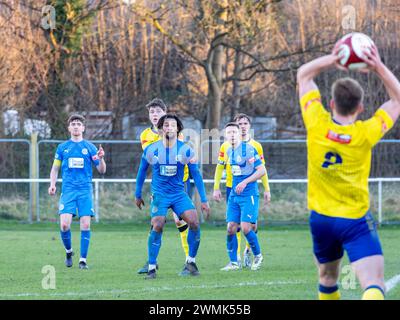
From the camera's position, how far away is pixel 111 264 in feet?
39.9

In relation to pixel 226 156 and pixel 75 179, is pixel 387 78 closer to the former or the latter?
pixel 226 156

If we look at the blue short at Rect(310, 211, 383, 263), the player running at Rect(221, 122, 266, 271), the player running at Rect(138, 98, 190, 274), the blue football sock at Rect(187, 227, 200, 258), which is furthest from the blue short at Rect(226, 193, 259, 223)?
the blue short at Rect(310, 211, 383, 263)

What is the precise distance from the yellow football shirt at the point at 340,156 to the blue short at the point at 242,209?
216 inches

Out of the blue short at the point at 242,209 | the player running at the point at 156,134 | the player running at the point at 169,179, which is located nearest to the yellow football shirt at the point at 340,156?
the player running at the point at 169,179

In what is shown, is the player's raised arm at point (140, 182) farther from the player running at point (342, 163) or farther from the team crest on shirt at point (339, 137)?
the team crest on shirt at point (339, 137)

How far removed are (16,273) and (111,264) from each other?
1.57m

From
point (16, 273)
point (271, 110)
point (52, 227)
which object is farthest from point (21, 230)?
point (271, 110)

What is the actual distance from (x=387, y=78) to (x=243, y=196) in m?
6.01

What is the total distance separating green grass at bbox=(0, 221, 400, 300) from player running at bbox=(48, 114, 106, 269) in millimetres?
582

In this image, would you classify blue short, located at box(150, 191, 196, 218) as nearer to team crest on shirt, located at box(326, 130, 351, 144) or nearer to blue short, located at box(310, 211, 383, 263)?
blue short, located at box(310, 211, 383, 263)

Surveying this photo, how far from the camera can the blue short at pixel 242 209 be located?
11.6 meters

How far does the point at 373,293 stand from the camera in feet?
18.6

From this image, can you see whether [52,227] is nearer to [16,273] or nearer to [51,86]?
[51,86]

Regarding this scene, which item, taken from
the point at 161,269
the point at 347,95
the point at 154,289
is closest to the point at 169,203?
the point at 161,269
